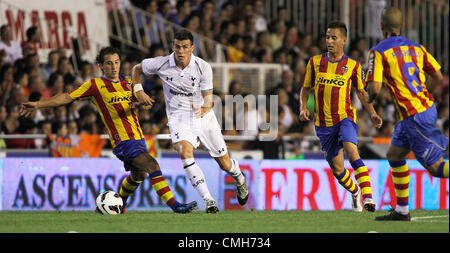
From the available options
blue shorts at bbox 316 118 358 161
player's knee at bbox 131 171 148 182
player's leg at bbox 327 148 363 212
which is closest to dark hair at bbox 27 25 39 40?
player's knee at bbox 131 171 148 182

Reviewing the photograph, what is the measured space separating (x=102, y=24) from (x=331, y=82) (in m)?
8.41

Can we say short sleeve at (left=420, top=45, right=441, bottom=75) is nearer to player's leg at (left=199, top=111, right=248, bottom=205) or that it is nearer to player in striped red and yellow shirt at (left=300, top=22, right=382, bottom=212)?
player in striped red and yellow shirt at (left=300, top=22, right=382, bottom=212)

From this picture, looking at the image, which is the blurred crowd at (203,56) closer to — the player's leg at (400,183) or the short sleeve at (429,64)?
the player's leg at (400,183)

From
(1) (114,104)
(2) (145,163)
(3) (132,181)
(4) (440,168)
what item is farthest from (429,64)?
(3) (132,181)

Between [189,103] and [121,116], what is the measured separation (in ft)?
2.89

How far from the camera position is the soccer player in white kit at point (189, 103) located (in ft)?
34.8

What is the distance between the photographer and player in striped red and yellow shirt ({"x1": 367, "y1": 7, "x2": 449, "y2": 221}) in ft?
29.0

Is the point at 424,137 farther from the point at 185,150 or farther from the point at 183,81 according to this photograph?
the point at 183,81

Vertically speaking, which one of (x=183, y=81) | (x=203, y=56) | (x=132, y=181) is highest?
(x=183, y=81)

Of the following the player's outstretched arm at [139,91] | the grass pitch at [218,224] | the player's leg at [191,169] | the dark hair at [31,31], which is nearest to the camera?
the grass pitch at [218,224]

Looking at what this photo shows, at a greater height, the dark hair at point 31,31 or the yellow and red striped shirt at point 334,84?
the dark hair at point 31,31

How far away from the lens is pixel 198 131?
10766mm

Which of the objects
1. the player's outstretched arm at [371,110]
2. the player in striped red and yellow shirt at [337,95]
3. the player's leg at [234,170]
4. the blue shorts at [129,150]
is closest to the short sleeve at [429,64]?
the player's outstretched arm at [371,110]

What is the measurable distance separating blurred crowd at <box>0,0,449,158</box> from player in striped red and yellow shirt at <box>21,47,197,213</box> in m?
1.98
